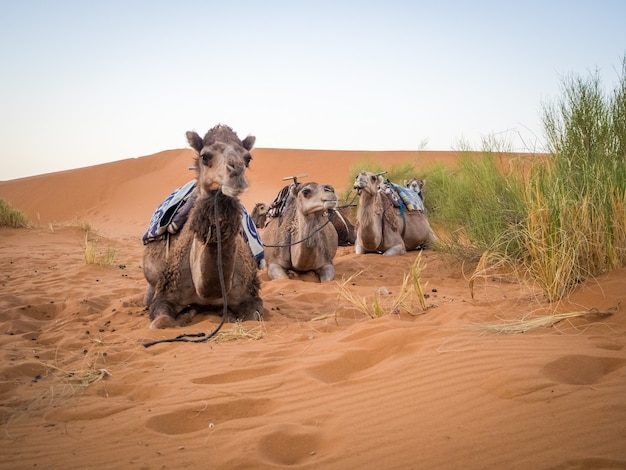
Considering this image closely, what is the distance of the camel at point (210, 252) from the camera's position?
15.8 ft

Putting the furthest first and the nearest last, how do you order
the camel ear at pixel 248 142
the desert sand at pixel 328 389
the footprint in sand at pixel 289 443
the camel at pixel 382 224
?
the camel at pixel 382 224, the camel ear at pixel 248 142, the footprint in sand at pixel 289 443, the desert sand at pixel 328 389

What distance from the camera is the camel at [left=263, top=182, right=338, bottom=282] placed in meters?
8.41

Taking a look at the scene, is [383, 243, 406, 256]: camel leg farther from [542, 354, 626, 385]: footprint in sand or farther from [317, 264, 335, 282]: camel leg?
[542, 354, 626, 385]: footprint in sand

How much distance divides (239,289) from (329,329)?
4.11 ft

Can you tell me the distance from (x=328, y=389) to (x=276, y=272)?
5705 mm

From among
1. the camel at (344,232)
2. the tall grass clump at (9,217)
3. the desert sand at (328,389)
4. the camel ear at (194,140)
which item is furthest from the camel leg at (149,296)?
the tall grass clump at (9,217)

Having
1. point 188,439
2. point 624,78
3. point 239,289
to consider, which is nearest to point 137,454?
point 188,439

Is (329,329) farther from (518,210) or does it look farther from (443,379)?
(518,210)

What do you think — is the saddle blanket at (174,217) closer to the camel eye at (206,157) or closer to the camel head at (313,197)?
the camel eye at (206,157)

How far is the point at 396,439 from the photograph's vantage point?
7.97 feet

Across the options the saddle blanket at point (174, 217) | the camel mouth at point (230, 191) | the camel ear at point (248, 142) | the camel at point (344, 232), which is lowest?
the camel at point (344, 232)

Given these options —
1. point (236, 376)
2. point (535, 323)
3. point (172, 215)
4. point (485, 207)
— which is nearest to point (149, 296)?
point (172, 215)

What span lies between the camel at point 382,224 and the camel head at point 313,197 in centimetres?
134

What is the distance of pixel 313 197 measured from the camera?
838 cm
